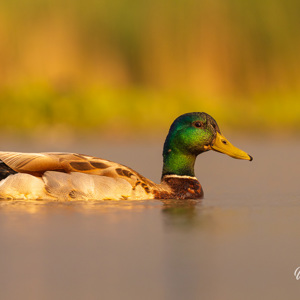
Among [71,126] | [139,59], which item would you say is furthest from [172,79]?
[71,126]

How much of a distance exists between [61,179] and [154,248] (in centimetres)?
256

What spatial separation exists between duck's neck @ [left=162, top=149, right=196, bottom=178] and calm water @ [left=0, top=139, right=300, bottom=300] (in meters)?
0.41

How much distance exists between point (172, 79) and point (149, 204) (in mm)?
50305

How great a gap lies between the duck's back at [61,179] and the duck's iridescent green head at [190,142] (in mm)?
737

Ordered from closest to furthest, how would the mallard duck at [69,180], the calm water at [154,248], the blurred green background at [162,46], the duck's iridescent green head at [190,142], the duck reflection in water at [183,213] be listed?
the calm water at [154,248], the duck reflection in water at [183,213], the mallard duck at [69,180], the duck's iridescent green head at [190,142], the blurred green background at [162,46]

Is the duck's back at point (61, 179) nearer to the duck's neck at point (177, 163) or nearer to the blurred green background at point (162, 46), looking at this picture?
the duck's neck at point (177, 163)

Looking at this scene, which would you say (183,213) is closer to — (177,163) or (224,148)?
(177,163)

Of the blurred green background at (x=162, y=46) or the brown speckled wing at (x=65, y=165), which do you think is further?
the blurred green background at (x=162, y=46)

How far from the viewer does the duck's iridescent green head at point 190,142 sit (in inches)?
423

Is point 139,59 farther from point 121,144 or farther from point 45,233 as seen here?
point 45,233

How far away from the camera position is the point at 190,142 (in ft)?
35.3

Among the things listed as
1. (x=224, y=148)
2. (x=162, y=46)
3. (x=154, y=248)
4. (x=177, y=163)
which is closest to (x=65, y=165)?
(x=177, y=163)

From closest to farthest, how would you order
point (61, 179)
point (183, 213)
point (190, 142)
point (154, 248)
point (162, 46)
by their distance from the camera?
point (154, 248)
point (183, 213)
point (61, 179)
point (190, 142)
point (162, 46)

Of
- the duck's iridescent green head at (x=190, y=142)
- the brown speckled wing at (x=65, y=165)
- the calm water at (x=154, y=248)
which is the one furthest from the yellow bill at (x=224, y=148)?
the brown speckled wing at (x=65, y=165)
